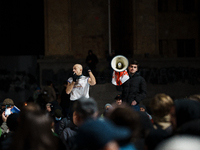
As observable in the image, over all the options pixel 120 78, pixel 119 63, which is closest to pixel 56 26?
pixel 119 63

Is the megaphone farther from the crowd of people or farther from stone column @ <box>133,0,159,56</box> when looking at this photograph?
stone column @ <box>133,0,159,56</box>

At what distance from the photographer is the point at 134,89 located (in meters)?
7.43

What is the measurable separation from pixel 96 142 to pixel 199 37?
65.3ft

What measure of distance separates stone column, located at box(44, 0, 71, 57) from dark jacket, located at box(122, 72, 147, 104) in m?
10.6

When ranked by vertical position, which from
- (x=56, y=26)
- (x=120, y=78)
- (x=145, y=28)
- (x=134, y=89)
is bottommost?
(x=134, y=89)

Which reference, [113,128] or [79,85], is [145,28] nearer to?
[79,85]

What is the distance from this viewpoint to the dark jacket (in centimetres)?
738

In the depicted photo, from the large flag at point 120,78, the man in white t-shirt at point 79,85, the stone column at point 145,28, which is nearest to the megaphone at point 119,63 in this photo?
the large flag at point 120,78

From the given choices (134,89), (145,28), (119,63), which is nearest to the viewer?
(134,89)

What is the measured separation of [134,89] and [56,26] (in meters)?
11.1

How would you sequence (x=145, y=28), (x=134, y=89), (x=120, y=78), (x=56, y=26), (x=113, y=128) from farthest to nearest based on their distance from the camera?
1. (x=145, y=28)
2. (x=56, y=26)
3. (x=120, y=78)
4. (x=134, y=89)
5. (x=113, y=128)

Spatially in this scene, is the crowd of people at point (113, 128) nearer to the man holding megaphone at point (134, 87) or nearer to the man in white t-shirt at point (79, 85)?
the man in white t-shirt at point (79, 85)

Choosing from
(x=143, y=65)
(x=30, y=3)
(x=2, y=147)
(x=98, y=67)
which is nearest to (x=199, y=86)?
(x=143, y=65)

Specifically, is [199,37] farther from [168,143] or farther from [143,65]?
[168,143]
